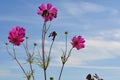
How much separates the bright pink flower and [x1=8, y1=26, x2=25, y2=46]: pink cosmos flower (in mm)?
1054

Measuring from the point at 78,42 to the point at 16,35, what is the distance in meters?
1.27

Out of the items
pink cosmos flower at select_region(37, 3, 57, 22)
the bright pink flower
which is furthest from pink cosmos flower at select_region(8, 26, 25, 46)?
the bright pink flower

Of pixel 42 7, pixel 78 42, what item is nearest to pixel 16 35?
pixel 42 7

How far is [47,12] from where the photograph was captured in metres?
6.46

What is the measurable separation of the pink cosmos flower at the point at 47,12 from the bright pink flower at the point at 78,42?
0.80m

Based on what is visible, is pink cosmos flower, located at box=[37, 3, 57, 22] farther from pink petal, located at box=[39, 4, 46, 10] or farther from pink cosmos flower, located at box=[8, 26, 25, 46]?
pink cosmos flower, located at box=[8, 26, 25, 46]

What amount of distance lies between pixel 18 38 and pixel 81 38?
4.45 ft

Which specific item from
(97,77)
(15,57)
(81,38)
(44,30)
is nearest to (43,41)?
(44,30)

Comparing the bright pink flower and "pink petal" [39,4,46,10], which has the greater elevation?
"pink petal" [39,4,46,10]

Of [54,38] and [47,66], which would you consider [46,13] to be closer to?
[54,38]

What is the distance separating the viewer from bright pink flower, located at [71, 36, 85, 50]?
6.96m

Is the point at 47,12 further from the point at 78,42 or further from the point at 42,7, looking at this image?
the point at 78,42

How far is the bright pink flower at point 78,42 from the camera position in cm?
696

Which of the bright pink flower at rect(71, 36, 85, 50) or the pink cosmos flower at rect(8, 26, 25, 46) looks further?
the bright pink flower at rect(71, 36, 85, 50)
